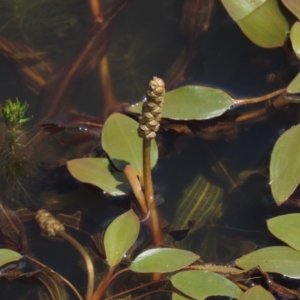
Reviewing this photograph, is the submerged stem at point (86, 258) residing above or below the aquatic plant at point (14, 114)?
below

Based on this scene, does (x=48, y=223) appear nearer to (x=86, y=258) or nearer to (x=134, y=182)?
(x=86, y=258)

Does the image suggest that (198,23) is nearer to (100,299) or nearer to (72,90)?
(72,90)

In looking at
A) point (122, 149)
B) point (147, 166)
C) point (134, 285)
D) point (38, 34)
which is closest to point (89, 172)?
point (122, 149)

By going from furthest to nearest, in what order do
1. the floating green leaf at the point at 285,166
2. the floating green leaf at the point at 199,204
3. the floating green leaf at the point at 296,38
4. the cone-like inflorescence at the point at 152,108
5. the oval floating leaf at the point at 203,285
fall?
the floating green leaf at the point at 296,38
the floating green leaf at the point at 199,204
the floating green leaf at the point at 285,166
the oval floating leaf at the point at 203,285
the cone-like inflorescence at the point at 152,108

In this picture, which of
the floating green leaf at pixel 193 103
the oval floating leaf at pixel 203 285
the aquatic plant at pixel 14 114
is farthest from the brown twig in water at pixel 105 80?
the oval floating leaf at pixel 203 285

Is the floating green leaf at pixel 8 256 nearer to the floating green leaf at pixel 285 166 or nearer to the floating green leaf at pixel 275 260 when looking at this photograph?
the floating green leaf at pixel 275 260

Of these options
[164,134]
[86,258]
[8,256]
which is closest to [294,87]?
[164,134]

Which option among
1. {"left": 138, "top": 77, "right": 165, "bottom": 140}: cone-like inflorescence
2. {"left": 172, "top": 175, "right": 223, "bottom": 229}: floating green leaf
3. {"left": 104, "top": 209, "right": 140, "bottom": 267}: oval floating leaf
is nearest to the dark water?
{"left": 172, "top": 175, "right": 223, "bottom": 229}: floating green leaf
